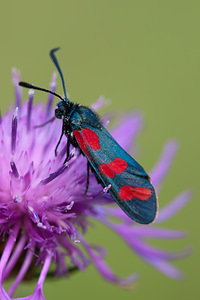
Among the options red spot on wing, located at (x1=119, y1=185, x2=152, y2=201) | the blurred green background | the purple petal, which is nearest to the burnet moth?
red spot on wing, located at (x1=119, y1=185, x2=152, y2=201)

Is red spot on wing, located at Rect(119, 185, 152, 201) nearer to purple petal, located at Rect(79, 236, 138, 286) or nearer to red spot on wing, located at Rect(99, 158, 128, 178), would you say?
red spot on wing, located at Rect(99, 158, 128, 178)

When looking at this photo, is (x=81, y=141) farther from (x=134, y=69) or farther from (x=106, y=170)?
(x=134, y=69)

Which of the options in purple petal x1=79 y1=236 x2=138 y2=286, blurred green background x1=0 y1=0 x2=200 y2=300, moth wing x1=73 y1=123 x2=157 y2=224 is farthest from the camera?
blurred green background x1=0 y1=0 x2=200 y2=300

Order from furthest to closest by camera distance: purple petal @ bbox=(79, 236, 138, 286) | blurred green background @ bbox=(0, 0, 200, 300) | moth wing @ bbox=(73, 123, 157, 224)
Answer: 1. blurred green background @ bbox=(0, 0, 200, 300)
2. purple petal @ bbox=(79, 236, 138, 286)
3. moth wing @ bbox=(73, 123, 157, 224)


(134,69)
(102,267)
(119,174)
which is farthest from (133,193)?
(134,69)

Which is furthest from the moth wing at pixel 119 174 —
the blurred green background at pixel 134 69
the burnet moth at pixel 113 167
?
the blurred green background at pixel 134 69

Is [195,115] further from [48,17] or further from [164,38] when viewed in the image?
[48,17]

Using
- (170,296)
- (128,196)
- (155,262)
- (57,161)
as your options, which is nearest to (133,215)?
(128,196)
